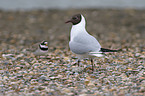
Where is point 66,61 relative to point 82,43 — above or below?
below

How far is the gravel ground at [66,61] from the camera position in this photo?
595cm

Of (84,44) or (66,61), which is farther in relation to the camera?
(66,61)

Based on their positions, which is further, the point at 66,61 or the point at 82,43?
the point at 66,61

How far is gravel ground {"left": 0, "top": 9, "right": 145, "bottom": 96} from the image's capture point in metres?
5.95

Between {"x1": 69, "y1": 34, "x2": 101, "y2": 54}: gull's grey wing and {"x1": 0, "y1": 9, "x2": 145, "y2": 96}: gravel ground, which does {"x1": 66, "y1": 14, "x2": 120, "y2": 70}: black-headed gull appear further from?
{"x1": 0, "y1": 9, "x2": 145, "y2": 96}: gravel ground

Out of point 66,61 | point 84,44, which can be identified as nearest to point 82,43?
point 84,44

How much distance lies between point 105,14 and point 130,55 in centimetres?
595

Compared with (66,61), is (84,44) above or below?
above

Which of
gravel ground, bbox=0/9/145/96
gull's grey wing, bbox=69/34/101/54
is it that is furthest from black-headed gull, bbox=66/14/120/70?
gravel ground, bbox=0/9/145/96

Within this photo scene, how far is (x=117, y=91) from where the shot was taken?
5652mm

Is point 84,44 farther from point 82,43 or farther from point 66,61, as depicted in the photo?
point 66,61

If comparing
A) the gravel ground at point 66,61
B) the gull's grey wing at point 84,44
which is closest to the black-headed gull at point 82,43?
the gull's grey wing at point 84,44

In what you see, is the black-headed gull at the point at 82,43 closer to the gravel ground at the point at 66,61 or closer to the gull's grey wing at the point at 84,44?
the gull's grey wing at the point at 84,44

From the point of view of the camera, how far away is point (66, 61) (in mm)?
7719
